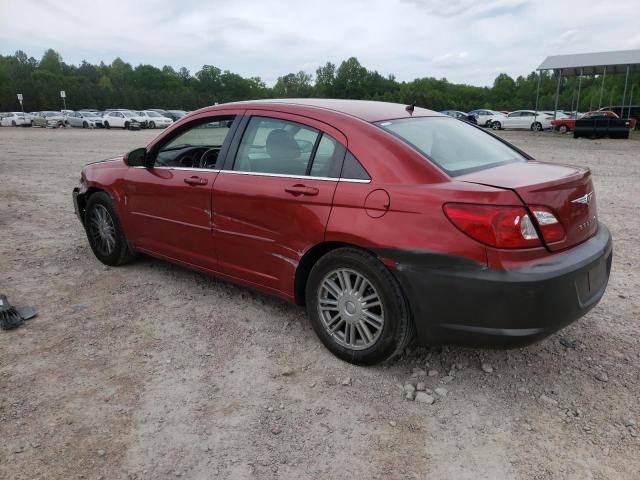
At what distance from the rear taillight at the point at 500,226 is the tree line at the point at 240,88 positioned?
5791cm

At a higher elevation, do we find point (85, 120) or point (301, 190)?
point (301, 190)

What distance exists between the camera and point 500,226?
2.64 m

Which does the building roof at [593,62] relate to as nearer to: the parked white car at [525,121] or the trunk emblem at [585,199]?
the parked white car at [525,121]

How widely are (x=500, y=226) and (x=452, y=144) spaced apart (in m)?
1.00

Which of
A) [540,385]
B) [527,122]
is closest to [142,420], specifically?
[540,385]

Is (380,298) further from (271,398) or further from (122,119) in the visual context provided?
(122,119)

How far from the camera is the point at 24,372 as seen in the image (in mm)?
3264

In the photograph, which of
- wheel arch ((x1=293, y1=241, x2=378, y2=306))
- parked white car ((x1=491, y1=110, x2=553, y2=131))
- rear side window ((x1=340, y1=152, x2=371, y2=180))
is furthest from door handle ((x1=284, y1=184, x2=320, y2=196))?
parked white car ((x1=491, y1=110, x2=553, y2=131))

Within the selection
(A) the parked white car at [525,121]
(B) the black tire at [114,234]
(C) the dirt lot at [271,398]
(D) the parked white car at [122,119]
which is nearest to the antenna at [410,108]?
(C) the dirt lot at [271,398]

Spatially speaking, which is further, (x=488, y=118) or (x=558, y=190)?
(x=488, y=118)

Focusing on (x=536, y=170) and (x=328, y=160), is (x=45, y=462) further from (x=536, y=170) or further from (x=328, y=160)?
(x=536, y=170)

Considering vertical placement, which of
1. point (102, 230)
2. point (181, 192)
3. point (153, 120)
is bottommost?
point (153, 120)

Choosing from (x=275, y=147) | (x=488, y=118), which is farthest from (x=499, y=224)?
(x=488, y=118)

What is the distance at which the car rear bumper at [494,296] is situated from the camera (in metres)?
2.64
